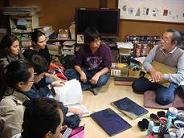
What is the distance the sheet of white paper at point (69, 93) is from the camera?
99.2 inches

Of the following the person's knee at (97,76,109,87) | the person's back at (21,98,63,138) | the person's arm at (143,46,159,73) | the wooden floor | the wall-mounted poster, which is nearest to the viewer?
the person's back at (21,98,63,138)

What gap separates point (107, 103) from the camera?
9.12ft

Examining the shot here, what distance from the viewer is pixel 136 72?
326 centimetres

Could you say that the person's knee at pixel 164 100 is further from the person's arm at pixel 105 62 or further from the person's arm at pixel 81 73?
the person's arm at pixel 81 73

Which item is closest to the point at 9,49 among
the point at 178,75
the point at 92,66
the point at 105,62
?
the point at 92,66

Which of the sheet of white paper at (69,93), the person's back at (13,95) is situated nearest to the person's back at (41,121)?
the person's back at (13,95)

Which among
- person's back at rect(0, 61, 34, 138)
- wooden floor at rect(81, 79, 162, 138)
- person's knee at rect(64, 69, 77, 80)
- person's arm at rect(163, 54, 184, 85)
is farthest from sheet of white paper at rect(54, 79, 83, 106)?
person's arm at rect(163, 54, 184, 85)

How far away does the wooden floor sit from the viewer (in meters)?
2.29

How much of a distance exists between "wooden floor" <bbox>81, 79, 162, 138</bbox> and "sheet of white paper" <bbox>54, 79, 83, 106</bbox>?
0.20 metres

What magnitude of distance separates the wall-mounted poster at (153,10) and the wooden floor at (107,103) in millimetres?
1027

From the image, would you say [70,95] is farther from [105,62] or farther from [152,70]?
[152,70]

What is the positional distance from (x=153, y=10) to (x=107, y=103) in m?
1.55

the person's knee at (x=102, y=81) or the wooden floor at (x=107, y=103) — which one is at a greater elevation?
the person's knee at (x=102, y=81)

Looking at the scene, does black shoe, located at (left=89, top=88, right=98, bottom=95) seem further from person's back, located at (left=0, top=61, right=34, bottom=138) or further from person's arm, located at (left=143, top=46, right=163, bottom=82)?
person's back, located at (left=0, top=61, right=34, bottom=138)
